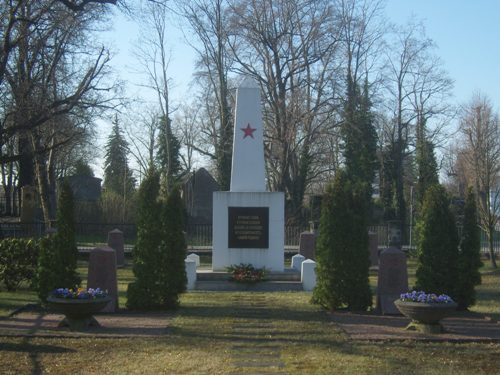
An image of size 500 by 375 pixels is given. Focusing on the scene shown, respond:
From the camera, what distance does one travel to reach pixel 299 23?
3875 centimetres

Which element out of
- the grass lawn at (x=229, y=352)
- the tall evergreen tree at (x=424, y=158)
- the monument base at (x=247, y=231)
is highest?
the tall evergreen tree at (x=424, y=158)

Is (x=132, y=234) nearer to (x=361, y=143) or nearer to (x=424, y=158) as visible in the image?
(x=361, y=143)

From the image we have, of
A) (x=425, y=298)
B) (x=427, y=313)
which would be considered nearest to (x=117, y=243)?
(x=425, y=298)

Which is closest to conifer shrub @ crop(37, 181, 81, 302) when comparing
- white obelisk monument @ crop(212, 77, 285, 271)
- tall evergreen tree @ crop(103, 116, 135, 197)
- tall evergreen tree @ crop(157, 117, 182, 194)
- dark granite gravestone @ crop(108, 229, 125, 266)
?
white obelisk monument @ crop(212, 77, 285, 271)

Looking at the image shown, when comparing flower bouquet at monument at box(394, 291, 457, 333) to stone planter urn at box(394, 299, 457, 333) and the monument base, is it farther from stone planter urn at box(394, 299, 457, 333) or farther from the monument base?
the monument base

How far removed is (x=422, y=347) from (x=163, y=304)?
20.2 ft

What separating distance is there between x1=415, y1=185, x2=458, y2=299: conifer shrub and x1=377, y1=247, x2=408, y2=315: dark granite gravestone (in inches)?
34.3

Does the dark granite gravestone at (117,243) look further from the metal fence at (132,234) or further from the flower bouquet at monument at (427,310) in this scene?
the flower bouquet at monument at (427,310)

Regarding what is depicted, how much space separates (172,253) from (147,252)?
1.79 ft

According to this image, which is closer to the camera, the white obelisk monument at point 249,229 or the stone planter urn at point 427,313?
the stone planter urn at point 427,313

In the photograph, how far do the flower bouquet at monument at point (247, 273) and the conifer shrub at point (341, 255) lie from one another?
15.6 ft

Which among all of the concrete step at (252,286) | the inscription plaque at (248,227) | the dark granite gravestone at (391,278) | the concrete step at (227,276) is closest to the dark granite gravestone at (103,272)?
the concrete step at (252,286)

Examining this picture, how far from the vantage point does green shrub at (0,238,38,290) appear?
17609 mm

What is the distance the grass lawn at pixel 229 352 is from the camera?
28.2 feet
